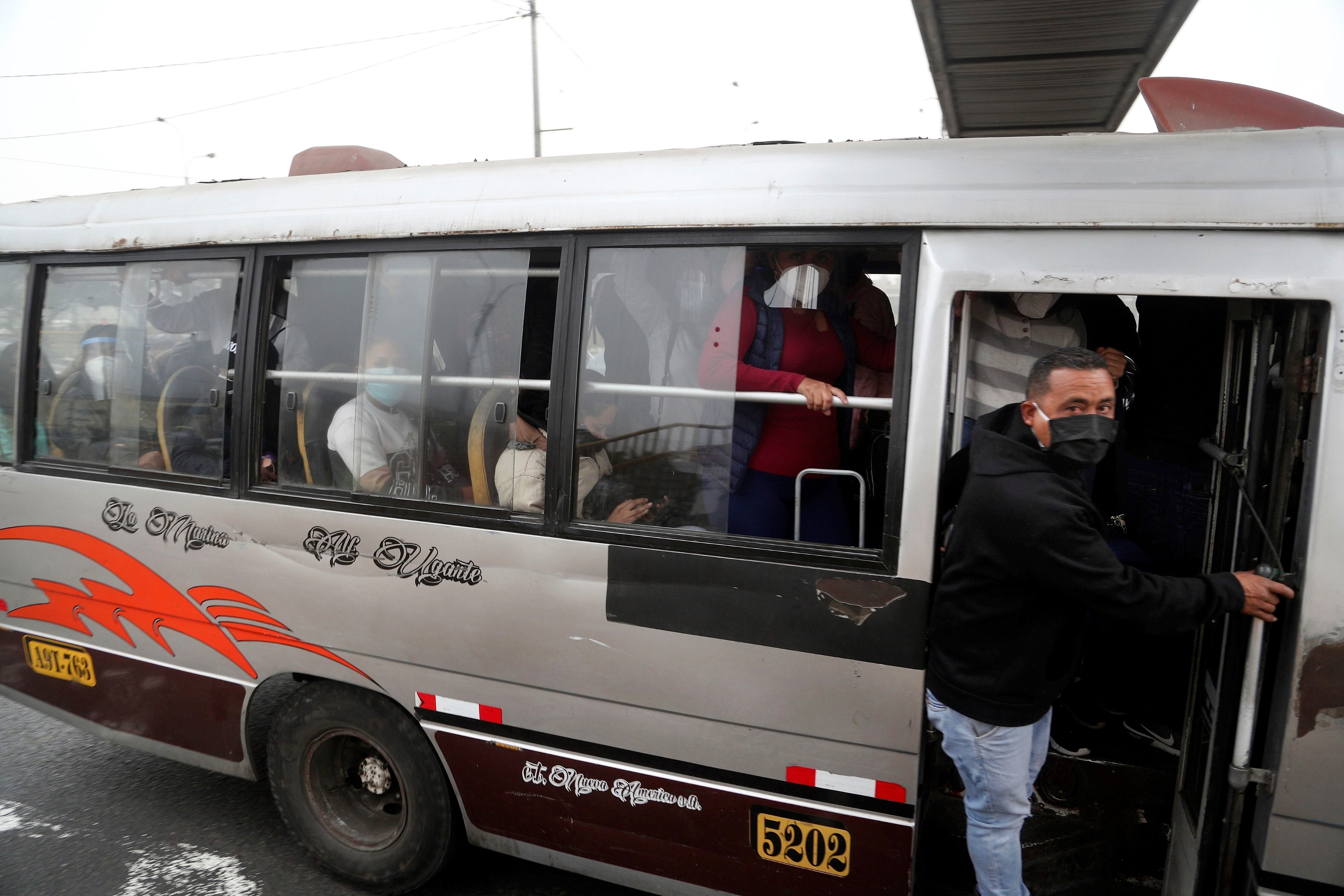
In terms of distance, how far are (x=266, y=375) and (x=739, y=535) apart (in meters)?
1.93

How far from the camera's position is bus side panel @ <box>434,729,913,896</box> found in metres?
2.33

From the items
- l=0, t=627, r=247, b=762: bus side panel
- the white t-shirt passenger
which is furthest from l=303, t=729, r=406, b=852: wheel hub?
the white t-shirt passenger

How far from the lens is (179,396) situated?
3342 mm

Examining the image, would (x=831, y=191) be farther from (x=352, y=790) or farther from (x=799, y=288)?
(x=352, y=790)

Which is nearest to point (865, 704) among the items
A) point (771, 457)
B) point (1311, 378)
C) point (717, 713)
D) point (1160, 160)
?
point (717, 713)

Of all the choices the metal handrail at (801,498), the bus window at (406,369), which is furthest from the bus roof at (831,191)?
the metal handrail at (801,498)

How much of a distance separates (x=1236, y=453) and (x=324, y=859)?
11.3ft

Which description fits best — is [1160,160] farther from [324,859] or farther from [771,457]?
[324,859]

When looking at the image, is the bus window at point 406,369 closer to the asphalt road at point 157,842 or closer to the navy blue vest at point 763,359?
the navy blue vest at point 763,359

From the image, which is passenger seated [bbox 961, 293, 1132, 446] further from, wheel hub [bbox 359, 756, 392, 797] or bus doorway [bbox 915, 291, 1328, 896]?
wheel hub [bbox 359, 756, 392, 797]

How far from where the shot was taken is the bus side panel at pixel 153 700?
3.29 metres

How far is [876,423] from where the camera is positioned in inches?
119

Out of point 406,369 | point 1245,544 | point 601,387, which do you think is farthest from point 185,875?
point 1245,544

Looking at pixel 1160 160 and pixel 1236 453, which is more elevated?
pixel 1160 160
